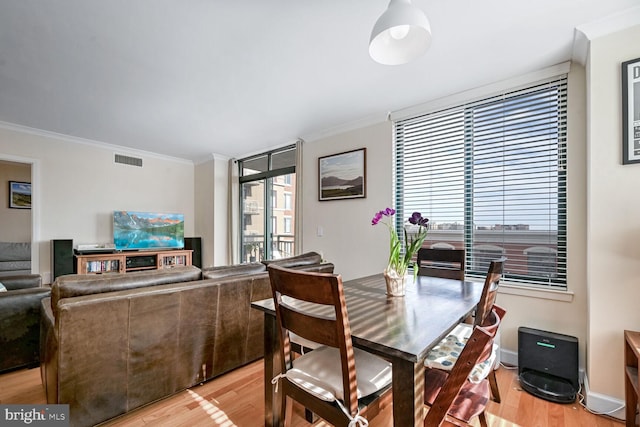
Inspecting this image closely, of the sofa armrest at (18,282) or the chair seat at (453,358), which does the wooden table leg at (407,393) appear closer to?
the chair seat at (453,358)

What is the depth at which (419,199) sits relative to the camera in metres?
3.04

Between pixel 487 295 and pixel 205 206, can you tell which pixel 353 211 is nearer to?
pixel 487 295

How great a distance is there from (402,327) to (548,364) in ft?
5.70

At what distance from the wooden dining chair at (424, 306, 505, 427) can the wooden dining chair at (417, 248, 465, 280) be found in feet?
2.77

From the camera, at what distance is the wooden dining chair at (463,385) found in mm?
875

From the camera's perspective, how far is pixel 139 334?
64.2 inches

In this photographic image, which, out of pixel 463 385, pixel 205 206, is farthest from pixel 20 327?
pixel 205 206

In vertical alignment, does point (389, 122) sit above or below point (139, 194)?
above

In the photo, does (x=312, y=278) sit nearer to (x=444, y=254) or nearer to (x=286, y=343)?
(x=286, y=343)

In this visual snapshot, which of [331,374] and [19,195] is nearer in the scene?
[331,374]

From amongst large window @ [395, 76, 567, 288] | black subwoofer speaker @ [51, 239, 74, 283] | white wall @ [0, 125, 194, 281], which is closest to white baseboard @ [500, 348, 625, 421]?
large window @ [395, 76, 567, 288]

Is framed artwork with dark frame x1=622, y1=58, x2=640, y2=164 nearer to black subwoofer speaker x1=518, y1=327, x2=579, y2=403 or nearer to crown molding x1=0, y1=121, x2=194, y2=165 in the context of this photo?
black subwoofer speaker x1=518, y1=327, x2=579, y2=403

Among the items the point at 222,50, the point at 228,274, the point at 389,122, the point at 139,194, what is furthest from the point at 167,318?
the point at 139,194

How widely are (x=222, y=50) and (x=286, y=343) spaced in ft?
6.86
